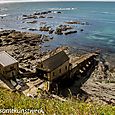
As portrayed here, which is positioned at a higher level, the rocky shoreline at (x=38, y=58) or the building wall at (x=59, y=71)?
the building wall at (x=59, y=71)

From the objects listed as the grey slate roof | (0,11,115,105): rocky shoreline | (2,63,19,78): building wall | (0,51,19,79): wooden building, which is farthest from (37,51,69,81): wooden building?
(0,11,115,105): rocky shoreline

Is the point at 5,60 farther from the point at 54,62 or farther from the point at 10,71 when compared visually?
the point at 54,62

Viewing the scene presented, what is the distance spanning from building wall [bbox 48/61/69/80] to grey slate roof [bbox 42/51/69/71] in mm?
634

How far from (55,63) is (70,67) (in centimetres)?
507

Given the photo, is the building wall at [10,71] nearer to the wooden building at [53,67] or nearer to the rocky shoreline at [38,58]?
the wooden building at [53,67]

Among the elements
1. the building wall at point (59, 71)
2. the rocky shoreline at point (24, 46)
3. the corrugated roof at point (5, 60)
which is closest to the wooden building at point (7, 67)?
the corrugated roof at point (5, 60)

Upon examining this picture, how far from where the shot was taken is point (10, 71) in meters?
34.5

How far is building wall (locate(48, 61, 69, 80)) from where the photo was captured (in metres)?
35.5

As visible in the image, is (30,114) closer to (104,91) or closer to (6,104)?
(6,104)

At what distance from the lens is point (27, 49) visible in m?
60.1

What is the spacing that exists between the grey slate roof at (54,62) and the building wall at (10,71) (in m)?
4.38

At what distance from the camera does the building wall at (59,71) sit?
35.5m

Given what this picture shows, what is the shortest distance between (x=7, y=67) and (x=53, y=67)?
6935mm

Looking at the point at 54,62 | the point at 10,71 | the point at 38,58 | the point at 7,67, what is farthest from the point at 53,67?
the point at 38,58
